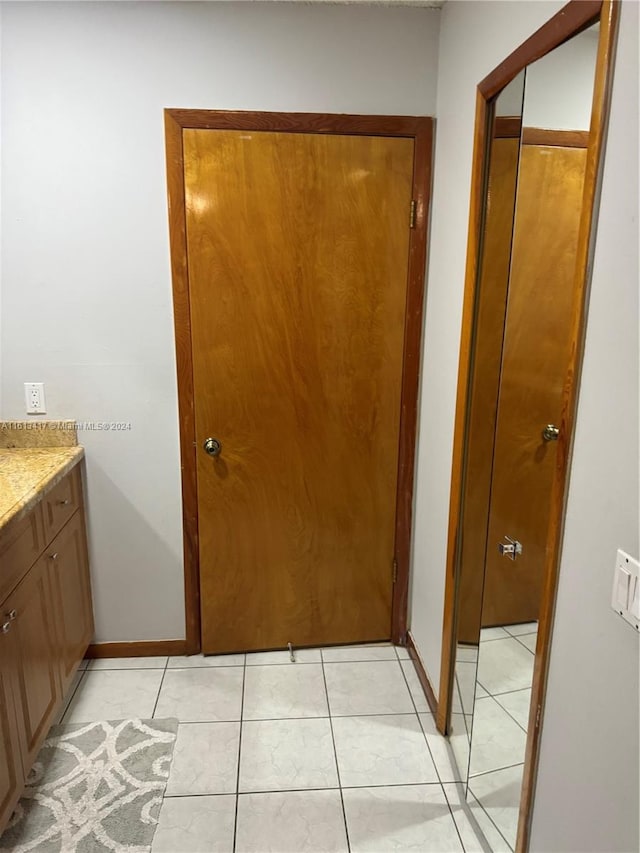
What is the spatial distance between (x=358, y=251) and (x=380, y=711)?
174 centimetres

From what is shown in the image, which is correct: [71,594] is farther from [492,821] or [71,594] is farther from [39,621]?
[492,821]

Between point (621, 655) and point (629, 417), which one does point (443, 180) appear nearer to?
point (629, 417)

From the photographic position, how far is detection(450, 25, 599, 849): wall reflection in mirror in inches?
50.3

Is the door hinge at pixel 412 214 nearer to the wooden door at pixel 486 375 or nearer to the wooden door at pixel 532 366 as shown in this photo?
the wooden door at pixel 486 375

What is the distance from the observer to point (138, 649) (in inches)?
95.6

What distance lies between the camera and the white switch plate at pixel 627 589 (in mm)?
949

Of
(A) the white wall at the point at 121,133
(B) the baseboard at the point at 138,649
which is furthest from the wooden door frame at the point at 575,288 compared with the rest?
(B) the baseboard at the point at 138,649

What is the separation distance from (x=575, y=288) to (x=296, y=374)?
1255mm

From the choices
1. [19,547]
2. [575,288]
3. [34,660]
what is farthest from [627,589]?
[34,660]

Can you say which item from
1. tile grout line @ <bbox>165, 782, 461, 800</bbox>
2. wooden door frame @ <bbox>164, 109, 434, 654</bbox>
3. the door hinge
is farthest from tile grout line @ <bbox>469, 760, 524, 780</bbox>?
the door hinge

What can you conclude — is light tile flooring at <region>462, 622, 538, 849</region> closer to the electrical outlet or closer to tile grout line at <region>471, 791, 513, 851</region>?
tile grout line at <region>471, 791, 513, 851</region>

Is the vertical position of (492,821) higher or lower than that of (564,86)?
lower

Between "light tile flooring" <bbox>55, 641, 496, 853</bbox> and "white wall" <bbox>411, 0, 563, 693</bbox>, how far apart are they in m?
0.29

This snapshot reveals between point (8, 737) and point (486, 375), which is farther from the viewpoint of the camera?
point (486, 375)
